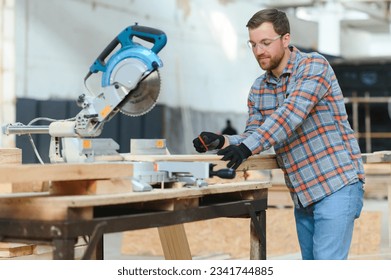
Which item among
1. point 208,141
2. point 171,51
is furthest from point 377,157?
point 171,51

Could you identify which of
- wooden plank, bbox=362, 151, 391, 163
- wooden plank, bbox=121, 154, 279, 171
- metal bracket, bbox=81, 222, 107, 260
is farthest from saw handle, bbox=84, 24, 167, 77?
wooden plank, bbox=362, 151, 391, 163

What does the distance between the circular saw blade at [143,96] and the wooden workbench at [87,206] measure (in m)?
0.20

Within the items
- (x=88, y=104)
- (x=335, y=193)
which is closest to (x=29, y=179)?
(x=88, y=104)

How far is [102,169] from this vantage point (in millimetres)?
2586

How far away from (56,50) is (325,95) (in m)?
7.23

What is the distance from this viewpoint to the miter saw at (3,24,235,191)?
2.83 meters

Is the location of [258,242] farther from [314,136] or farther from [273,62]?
[273,62]

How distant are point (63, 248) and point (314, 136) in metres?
1.43

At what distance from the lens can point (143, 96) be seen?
2.96 m

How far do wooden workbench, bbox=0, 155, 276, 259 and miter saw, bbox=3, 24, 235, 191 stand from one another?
0.09m

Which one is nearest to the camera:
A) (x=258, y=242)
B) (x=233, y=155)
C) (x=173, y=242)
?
(x=233, y=155)

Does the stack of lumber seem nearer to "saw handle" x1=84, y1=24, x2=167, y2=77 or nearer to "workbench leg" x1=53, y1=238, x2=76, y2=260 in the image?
"saw handle" x1=84, y1=24, x2=167, y2=77

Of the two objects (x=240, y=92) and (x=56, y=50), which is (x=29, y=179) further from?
(x=240, y=92)

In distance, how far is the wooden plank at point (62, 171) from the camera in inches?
93.7
